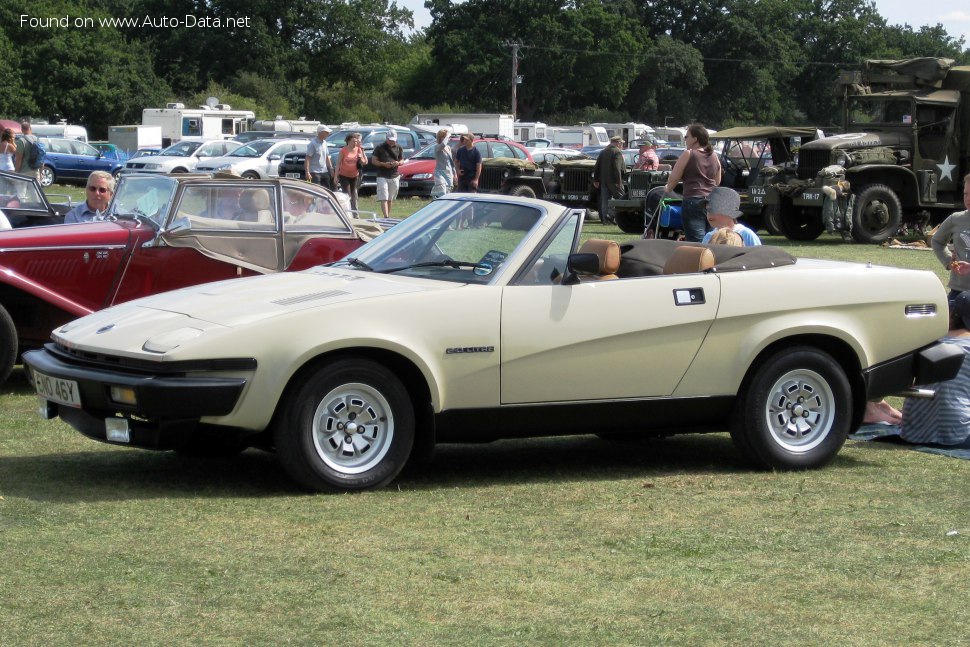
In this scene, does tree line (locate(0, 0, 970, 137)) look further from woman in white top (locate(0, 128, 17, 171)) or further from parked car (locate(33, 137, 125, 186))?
woman in white top (locate(0, 128, 17, 171))

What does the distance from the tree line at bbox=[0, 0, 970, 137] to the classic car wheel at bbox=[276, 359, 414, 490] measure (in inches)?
2724

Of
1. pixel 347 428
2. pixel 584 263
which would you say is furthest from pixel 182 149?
pixel 347 428

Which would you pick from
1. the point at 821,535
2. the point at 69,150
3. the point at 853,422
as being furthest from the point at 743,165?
the point at 69,150

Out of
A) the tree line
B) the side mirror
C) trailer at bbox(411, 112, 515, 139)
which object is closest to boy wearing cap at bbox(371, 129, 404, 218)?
the side mirror

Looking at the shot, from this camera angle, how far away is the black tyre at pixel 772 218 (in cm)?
2494

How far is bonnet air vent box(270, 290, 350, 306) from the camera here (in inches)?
253

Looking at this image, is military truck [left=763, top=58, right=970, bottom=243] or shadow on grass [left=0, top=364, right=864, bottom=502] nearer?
shadow on grass [left=0, top=364, right=864, bottom=502]

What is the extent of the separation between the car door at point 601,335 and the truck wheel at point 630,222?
18328 mm

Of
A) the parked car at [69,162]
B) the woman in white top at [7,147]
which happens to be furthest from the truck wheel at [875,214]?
the parked car at [69,162]

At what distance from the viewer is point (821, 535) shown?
5.85 meters

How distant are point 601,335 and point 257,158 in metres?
30.3

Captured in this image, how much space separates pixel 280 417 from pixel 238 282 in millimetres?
1162

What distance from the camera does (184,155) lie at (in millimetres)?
39469

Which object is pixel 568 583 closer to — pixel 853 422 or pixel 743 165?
pixel 853 422
